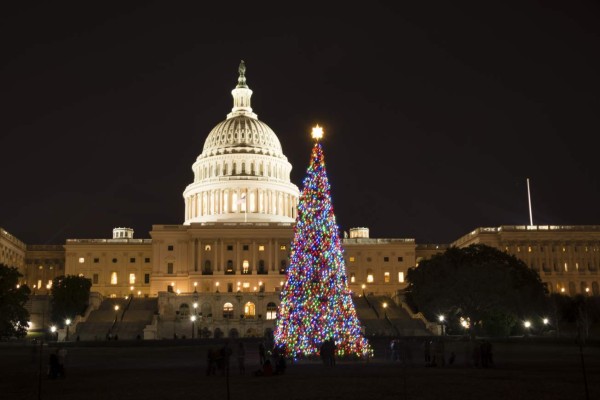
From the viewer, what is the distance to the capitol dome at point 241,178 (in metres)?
147

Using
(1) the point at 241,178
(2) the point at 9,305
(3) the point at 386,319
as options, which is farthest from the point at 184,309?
(1) the point at 241,178

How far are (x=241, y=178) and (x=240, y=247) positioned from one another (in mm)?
20637

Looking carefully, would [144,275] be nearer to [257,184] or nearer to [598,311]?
[257,184]

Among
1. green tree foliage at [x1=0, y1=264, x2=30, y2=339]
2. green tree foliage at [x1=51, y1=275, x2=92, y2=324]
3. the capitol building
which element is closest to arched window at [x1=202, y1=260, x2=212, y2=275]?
the capitol building

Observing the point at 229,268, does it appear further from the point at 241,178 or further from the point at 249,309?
the point at 241,178

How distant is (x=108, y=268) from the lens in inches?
5477

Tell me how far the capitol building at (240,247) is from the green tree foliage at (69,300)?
26394mm

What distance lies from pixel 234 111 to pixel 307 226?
123 metres

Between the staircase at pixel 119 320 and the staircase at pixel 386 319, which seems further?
the staircase at pixel 386 319

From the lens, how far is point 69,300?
309ft

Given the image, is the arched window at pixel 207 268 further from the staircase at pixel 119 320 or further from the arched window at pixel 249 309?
the arched window at pixel 249 309

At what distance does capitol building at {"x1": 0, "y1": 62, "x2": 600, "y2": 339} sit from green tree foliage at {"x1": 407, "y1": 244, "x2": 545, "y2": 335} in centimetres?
2043

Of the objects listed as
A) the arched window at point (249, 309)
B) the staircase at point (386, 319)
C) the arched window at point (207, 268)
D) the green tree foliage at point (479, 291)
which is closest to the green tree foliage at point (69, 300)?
the arched window at point (249, 309)

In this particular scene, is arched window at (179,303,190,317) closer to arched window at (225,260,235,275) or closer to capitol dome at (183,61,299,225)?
arched window at (225,260,235,275)
